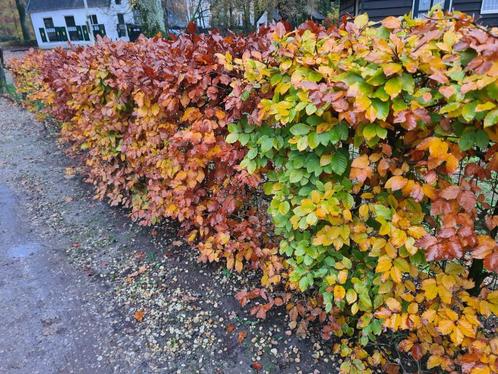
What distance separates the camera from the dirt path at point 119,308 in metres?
2.44

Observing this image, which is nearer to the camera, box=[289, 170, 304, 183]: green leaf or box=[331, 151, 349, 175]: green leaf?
box=[331, 151, 349, 175]: green leaf

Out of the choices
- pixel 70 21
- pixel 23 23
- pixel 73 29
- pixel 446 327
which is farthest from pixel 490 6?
pixel 23 23

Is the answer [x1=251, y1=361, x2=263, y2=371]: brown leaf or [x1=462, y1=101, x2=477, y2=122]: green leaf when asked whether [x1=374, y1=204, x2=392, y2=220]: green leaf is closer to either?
[x1=462, y1=101, x2=477, y2=122]: green leaf

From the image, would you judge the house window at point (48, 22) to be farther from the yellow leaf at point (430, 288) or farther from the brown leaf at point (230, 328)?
the yellow leaf at point (430, 288)

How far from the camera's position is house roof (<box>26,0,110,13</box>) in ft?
105

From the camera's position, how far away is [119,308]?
2928 millimetres

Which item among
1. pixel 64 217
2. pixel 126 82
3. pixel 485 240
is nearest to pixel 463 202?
pixel 485 240

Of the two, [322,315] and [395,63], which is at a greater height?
[395,63]

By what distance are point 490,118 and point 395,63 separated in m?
0.38


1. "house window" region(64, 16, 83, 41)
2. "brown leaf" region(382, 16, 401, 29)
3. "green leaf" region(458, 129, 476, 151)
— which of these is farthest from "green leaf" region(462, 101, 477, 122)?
"house window" region(64, 16, 83, 41)

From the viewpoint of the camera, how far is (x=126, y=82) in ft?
10.3

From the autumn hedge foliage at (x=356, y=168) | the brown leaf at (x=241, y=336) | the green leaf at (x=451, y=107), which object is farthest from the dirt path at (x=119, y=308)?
the green leaf at (x=451, y=107)

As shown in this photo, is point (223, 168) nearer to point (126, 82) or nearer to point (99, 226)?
point (126, 82)

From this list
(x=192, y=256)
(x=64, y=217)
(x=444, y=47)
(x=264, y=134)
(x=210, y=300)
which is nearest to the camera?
(x=444, y=47)
